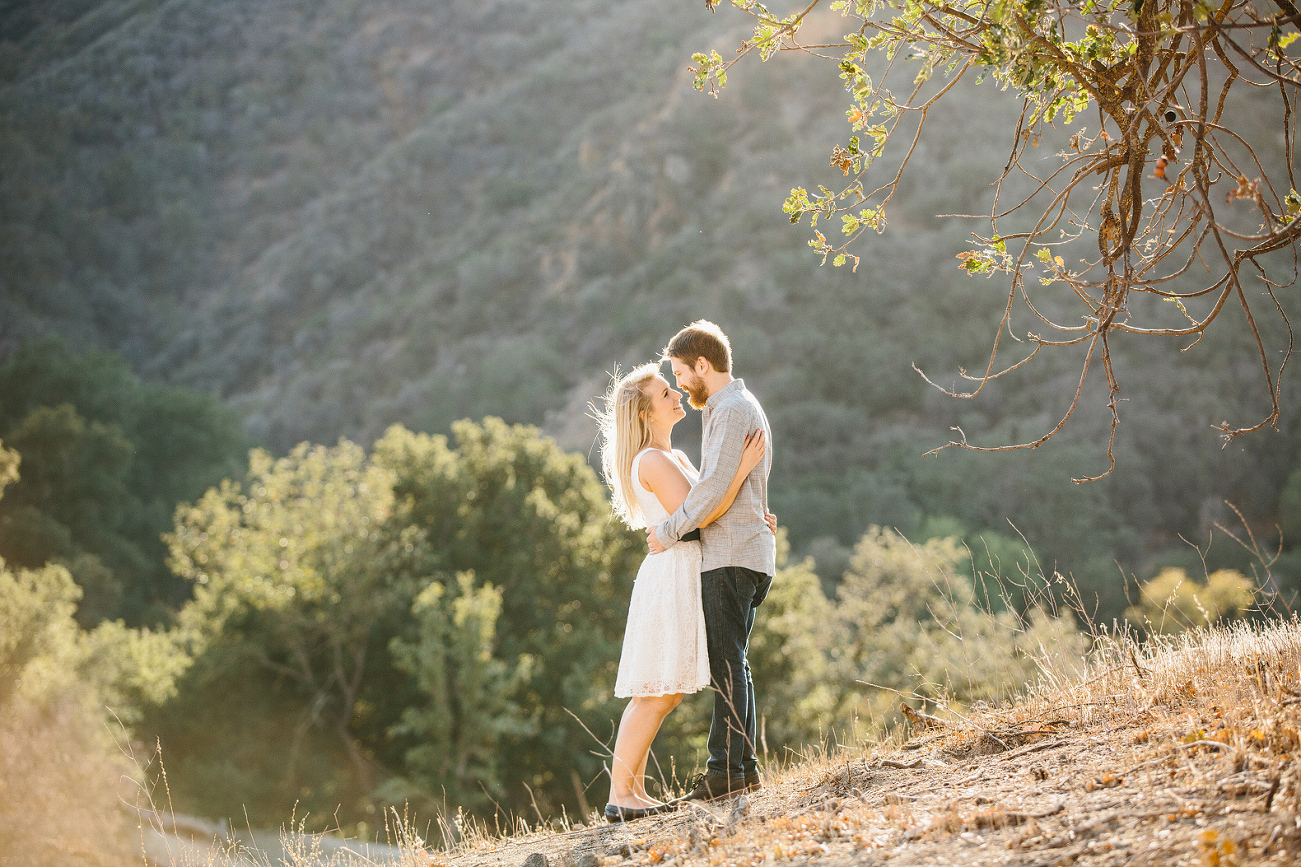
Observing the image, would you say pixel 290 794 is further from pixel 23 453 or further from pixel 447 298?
pixel 447 298

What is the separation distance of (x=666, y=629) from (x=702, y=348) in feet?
3.75

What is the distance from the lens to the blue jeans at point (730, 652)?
344cm

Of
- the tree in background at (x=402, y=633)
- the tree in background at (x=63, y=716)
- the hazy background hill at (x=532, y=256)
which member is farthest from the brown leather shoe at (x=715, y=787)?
the hazy background hill at (x=532, y=256)

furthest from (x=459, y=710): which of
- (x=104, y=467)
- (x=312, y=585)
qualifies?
(x=104, y=467)

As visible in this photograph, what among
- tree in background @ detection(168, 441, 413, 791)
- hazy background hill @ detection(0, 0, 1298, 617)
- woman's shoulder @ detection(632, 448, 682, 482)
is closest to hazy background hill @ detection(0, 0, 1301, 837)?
tree in background @ detection(168, 441, 413, 791)

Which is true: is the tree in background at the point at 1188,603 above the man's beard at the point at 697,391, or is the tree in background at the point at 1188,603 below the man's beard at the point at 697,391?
below

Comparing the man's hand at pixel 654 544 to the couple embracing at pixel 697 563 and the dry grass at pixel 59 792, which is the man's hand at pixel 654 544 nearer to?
the couple embracing at pixel 697 563

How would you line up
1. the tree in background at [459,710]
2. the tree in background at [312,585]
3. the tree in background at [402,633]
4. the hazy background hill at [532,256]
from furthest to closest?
the hazy background hill at [532,256]
the tree in background at [312,585]
the tree in background at [402,633]
the tree in background at [459,710]

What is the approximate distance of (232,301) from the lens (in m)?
61.0

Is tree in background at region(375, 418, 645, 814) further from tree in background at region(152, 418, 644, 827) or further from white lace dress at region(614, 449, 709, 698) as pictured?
white lace dress at region(614, 449, 709, 698)

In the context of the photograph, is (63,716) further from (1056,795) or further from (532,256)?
(532,256)

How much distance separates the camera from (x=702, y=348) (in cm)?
360

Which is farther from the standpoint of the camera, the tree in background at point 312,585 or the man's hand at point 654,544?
the tree in background at point 312,585

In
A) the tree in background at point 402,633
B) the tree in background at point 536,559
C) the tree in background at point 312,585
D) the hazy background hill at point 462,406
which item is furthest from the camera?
the tree in background at point 536,559
